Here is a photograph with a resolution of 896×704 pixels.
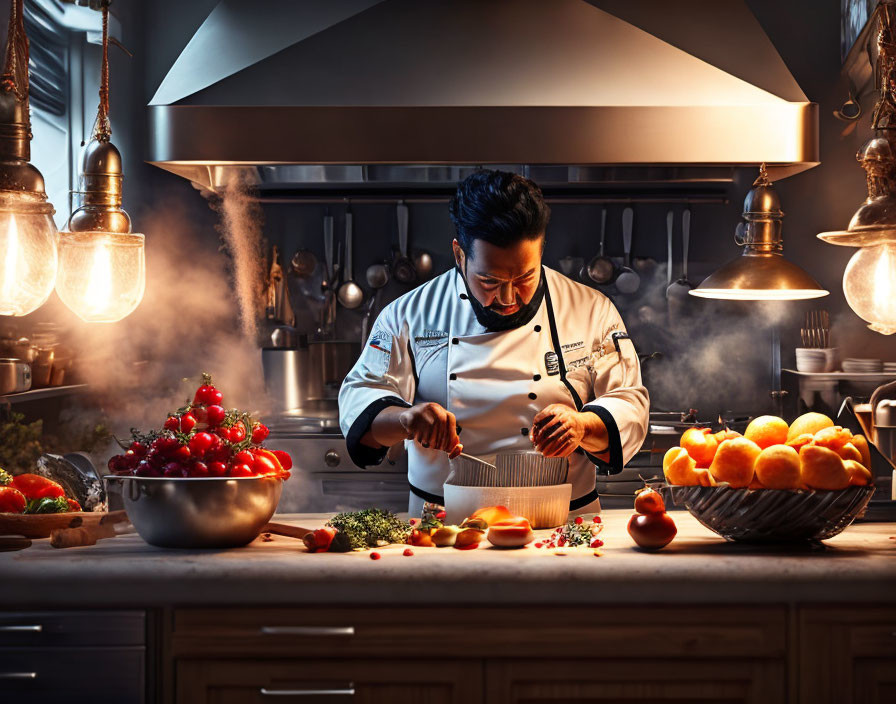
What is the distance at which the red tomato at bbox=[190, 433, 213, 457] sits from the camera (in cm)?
203

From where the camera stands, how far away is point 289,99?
266 centimetres

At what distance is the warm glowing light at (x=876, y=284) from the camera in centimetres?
224

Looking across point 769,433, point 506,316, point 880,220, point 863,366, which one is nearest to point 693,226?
point 863,366

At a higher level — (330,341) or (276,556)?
(330,341)

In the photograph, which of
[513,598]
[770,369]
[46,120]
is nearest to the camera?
[513,598]

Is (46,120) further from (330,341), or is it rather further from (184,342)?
(330,341)

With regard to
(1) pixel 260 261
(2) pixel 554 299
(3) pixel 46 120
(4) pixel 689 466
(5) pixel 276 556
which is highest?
(3) pixel 46 120

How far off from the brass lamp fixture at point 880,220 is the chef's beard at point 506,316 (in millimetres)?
820

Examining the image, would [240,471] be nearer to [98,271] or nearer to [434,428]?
[434,428]

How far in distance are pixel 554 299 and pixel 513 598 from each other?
3.73 ft

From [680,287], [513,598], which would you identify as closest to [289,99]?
[513,598]

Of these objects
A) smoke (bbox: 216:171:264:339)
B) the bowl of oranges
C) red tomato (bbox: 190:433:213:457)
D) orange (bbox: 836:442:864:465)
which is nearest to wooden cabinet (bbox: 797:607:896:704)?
the bowl of oranges

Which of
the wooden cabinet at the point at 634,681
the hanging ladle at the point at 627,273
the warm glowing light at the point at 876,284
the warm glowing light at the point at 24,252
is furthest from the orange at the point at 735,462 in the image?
the hanging ladle at the point at 627,273

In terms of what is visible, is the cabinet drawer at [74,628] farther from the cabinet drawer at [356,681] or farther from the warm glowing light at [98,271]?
the warm glowing light at [98,271]
